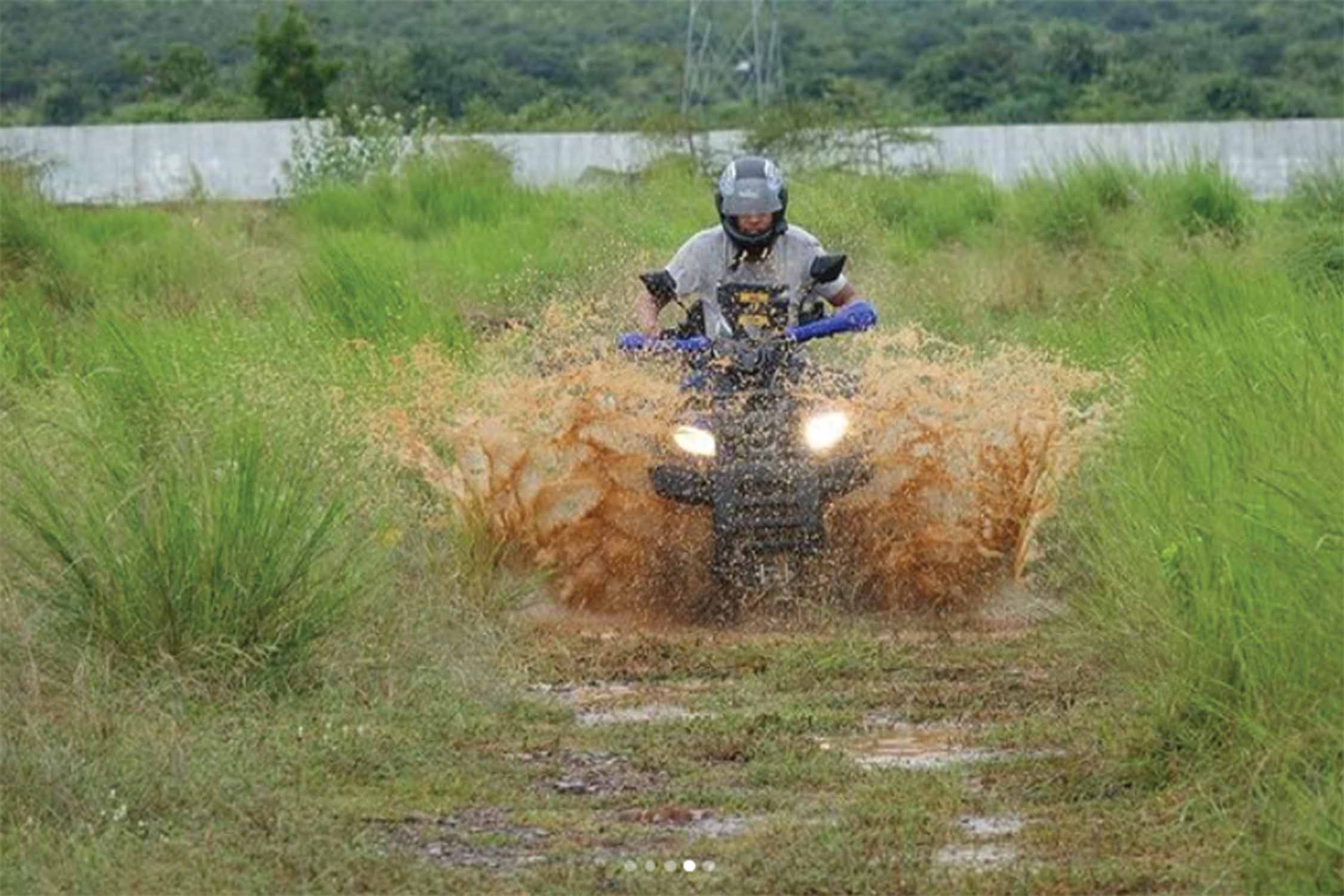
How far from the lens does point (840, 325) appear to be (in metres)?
12.6

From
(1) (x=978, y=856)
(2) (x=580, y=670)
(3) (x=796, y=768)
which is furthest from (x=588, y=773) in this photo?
(2) (x=580, y=670)

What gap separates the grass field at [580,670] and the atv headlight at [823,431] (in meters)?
0.66

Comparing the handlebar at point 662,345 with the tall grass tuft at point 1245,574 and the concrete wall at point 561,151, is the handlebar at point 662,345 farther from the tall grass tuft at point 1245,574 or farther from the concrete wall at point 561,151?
the concrete wall at point 561,151

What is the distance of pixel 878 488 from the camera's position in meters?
12.8

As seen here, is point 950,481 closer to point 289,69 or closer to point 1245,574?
point 1245,574

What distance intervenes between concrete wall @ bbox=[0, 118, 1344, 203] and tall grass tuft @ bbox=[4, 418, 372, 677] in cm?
2055

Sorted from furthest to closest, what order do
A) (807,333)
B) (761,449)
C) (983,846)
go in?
(807,333), (761,449), (983,846)

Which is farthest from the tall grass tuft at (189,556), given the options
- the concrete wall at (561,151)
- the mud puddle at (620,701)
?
the concrete wall at (561,151)

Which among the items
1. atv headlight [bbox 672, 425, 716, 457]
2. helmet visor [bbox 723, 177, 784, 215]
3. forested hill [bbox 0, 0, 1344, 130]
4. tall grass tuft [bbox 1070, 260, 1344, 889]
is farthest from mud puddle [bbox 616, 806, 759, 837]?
forested hill [bbox 0, 0, 1344, 130]

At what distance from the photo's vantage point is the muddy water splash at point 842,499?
12.7m

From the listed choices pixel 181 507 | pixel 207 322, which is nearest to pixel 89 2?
pixel 207 322

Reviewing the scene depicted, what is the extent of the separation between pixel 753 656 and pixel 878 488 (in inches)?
60.5

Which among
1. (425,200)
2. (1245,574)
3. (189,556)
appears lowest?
(425,200)

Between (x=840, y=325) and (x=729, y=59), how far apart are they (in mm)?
46425
